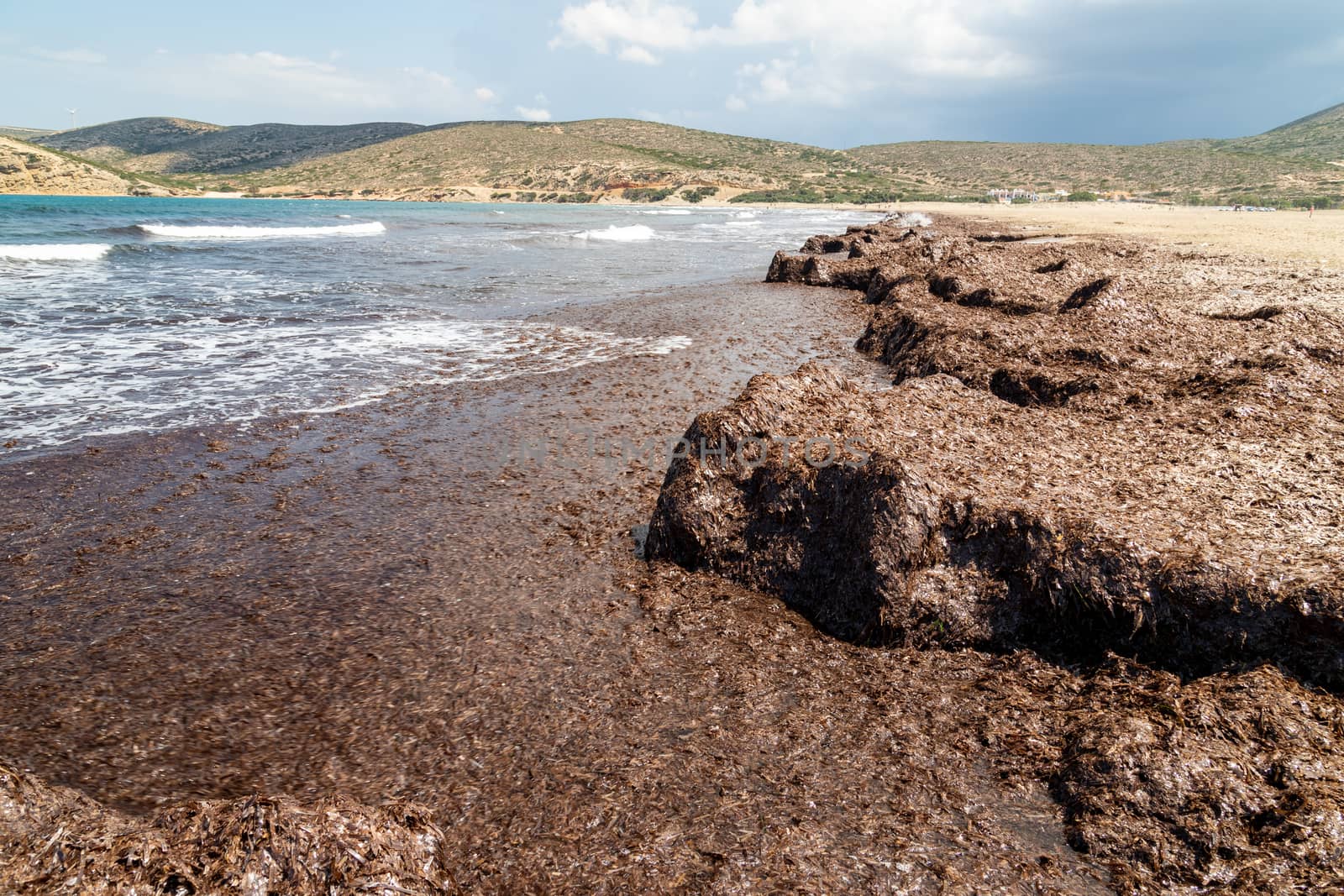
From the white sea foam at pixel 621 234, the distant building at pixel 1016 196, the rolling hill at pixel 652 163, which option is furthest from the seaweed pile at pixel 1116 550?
the distant building at pixel 1016 196

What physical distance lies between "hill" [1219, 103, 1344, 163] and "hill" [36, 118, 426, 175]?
164818 mm

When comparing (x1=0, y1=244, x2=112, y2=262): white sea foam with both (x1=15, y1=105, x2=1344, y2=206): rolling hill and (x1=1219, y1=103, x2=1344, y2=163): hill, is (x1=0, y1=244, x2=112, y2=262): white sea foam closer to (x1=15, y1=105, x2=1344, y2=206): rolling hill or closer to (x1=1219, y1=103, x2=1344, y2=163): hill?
(x1=15, y1=105, x2=1344, y2=206): rolling hill

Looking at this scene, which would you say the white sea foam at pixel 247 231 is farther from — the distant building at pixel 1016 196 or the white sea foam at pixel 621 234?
the distant building at pixel 1016 196

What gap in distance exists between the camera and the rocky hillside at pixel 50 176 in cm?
7650

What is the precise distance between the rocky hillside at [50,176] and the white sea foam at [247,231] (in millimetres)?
55359

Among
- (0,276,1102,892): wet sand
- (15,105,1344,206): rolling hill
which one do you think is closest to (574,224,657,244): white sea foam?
(0,276,1102,892): wet sand

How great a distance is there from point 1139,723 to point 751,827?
1.67m

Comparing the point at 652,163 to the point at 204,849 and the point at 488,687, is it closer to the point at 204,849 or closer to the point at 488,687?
the point at 488,687

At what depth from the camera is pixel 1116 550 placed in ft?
11.6

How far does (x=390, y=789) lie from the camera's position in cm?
296

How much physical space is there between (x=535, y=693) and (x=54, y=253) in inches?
1168

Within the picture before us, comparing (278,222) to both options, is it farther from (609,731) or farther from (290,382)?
(609,731)

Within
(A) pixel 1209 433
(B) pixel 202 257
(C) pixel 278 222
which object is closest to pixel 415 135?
(C) pixel 278 222

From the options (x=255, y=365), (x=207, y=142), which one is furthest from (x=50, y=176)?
(x=207, y=142)
